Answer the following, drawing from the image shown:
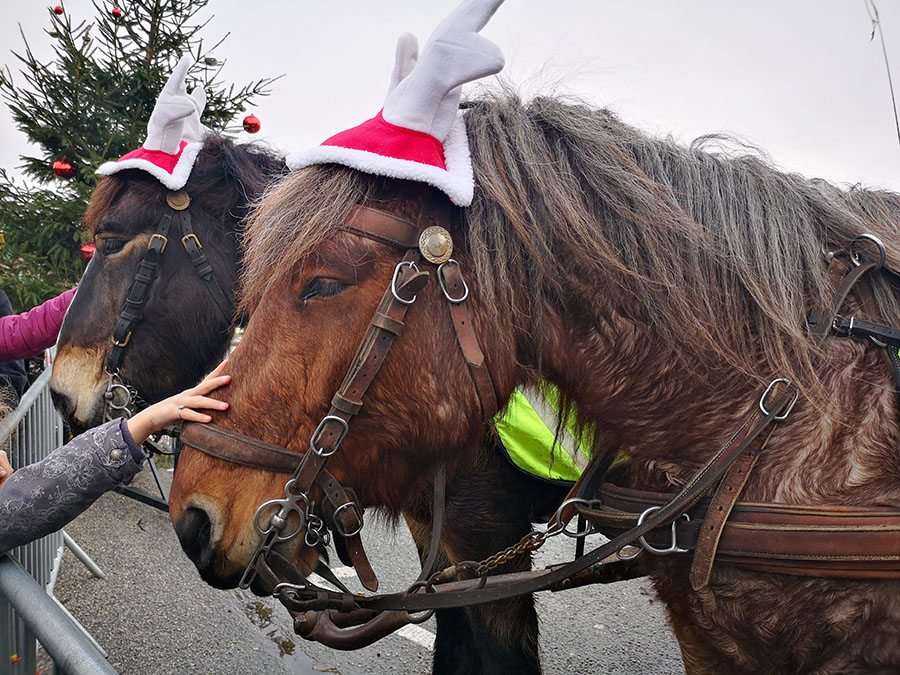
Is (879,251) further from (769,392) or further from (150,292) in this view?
(150,292)

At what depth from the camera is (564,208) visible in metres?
Result: 1.22

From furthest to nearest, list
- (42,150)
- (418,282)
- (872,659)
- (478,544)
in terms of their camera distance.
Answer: (42,150) < (478,544) < (418,282) < (872,659)

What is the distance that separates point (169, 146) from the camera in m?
2.59

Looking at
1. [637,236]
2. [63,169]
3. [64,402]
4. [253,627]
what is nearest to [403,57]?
[637,236]

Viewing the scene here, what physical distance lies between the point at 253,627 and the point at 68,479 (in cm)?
237

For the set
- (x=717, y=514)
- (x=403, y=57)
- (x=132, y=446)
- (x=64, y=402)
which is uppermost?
(x=403, y=57)

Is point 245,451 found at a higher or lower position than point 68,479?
higher

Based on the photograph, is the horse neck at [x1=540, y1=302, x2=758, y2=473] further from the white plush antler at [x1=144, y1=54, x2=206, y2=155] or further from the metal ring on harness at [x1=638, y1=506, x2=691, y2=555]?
the white plush antler at [x1=144, y1=54, x2=206, y2=155]

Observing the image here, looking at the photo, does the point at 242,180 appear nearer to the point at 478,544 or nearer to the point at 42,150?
the point at 478,544

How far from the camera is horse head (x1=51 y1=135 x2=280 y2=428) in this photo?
2.46 m

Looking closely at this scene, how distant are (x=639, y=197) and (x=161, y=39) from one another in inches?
210

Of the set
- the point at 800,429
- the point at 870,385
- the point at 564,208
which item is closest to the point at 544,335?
the point at 564,208

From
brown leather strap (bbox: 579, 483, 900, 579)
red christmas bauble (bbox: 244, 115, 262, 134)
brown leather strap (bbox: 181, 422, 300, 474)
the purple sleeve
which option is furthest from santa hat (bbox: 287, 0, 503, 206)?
red christmas bauble (bbox: 244, 115, 262, 134)

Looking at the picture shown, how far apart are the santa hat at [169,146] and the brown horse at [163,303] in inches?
3.0
